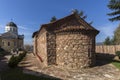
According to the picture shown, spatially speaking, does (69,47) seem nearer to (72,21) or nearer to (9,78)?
(72,21)

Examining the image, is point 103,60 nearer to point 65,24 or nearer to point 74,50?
point 74,50

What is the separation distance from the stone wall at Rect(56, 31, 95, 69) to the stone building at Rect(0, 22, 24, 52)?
39068mm

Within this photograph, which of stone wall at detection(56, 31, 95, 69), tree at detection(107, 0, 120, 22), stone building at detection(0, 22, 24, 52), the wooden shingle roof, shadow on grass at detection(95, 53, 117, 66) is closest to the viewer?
stone wall at detection(56, 31, 95, 69)

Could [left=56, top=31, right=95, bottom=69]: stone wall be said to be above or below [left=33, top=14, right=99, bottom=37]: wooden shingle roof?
below

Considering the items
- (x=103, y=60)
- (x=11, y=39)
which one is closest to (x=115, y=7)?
(x=103, y=60)

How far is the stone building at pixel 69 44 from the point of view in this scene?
17.8 metres

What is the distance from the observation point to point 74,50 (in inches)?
701

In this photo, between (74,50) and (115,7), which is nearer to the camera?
(74,50)

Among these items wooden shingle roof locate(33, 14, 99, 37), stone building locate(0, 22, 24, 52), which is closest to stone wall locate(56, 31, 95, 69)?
wooden shingle roof locate(33, 14, 99, 37)

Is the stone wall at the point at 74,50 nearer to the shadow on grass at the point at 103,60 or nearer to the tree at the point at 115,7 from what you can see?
the shadow on grass at the point at 103,60

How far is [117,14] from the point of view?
32.0 m

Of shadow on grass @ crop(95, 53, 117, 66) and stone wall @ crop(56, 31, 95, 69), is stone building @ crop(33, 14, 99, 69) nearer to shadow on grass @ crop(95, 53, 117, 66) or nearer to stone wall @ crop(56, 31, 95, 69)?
stone wall @ crop(56, 31, 95, 69)

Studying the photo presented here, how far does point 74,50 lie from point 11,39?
41.6 meters

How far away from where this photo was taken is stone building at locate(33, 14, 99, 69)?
58.4 ft
